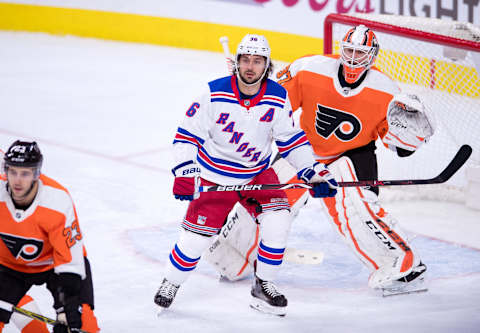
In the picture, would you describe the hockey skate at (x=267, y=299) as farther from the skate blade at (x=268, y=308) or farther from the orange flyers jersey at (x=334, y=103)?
the orange flyers jersey at (x=334, y=103)

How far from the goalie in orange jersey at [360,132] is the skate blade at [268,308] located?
0.33 meters

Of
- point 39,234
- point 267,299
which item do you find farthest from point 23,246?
point 267,299

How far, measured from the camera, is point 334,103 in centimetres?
337

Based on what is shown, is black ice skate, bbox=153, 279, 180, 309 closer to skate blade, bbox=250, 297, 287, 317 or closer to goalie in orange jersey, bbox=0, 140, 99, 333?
skate blade, bbox=250, 297, 287, 317

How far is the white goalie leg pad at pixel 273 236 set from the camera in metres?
3.02

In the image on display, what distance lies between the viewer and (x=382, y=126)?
334 centimetres

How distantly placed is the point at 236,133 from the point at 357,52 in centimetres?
68

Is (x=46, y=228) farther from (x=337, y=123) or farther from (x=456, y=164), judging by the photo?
(x=456, y=164)

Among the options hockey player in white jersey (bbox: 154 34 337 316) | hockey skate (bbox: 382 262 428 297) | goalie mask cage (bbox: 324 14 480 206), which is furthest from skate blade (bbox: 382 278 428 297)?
goalie mask cage (bbox: 324 14 480 206)

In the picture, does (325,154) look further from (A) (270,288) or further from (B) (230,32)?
(B) (230,32)

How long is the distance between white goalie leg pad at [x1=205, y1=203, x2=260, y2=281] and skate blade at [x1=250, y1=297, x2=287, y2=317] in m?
0.29

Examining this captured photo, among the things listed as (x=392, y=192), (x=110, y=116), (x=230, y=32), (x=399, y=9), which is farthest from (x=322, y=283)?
(x=230, y=32)

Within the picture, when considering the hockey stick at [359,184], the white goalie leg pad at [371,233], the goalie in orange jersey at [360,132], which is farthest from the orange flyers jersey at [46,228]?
the white goalie leg pad at [371,233]

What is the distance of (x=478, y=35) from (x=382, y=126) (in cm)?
117
